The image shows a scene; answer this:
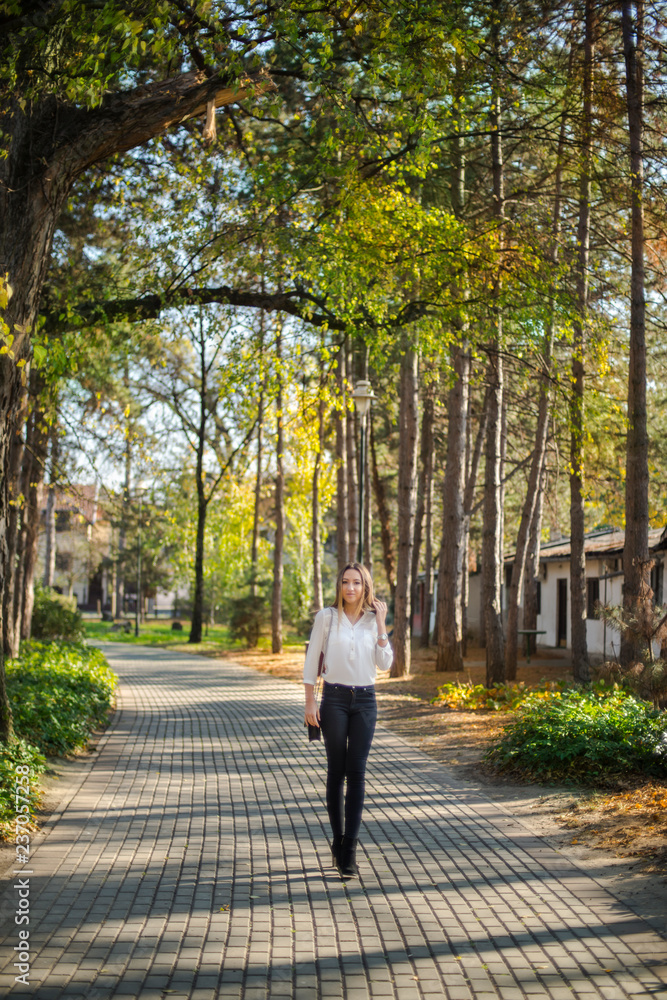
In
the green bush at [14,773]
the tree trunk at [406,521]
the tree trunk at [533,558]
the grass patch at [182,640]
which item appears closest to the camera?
the green bush at [14,773]

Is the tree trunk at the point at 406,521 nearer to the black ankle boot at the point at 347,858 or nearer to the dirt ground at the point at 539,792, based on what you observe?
the dirt ground at the point at 539,792

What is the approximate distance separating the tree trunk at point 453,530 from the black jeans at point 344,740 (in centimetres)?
1392

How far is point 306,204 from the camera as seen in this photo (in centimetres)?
1391

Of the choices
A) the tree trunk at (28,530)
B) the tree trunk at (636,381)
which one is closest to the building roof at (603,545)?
the tree trunk at (636,381)

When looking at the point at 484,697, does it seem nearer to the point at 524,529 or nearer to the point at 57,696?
the point at 524,529

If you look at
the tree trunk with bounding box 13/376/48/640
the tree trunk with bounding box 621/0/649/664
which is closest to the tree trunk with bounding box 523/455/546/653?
the tree trunk with bounding box 621/0/649/664

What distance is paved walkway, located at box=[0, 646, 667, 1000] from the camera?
419cm

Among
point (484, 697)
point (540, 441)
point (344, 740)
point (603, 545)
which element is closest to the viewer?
point (344, 740)

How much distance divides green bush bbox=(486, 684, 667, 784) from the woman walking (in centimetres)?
354

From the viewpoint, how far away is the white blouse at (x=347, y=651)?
5.91 m

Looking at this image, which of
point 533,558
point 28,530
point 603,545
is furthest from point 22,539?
point 603,545

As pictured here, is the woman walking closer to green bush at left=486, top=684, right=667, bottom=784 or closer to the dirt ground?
the dirt ground

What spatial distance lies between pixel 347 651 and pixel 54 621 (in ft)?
67.7

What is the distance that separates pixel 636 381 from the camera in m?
12.7
